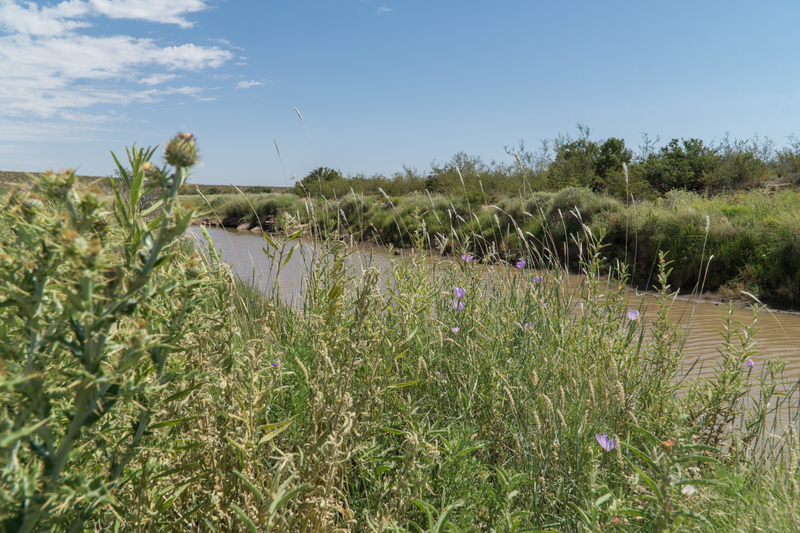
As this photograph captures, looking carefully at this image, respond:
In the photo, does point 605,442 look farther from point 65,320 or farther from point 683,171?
point 683,171

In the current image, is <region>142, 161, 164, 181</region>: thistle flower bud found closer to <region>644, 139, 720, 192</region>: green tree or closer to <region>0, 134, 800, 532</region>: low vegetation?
<region>0, 134, 800, 532</region>: low vegetation

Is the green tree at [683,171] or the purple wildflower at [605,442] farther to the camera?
the green tree at [683,171]

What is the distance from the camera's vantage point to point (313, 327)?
159 cm

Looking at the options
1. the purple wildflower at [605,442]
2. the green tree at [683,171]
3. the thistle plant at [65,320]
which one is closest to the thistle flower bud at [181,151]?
the thistle plant at [65,320]

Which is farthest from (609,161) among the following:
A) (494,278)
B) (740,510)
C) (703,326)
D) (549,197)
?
(740,510)

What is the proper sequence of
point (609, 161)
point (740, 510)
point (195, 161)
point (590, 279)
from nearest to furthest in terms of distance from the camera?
point (195, 161) < point (740, 510) < point (590, 279) < point (609, 161)

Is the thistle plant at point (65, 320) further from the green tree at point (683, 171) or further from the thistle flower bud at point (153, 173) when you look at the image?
the green tree at point (683, 171)

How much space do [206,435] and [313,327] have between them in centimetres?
58

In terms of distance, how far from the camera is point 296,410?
4.92 feet

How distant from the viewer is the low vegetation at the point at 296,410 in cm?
51

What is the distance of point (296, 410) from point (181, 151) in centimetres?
113

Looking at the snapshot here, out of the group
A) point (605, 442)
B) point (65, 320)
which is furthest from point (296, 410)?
point (65, 320)

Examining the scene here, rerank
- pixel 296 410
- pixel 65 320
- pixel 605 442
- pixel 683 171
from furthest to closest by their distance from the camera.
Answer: pixel 683 171, pixel 296 410, pixel 605 442, pixel 65 320

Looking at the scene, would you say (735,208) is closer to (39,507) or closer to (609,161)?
(609,161)
